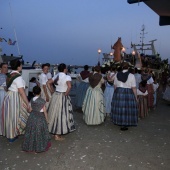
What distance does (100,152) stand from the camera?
4914mm

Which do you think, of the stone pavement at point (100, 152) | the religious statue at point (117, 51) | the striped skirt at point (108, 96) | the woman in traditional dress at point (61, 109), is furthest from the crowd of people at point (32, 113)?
the religious statue at point (117, 51)

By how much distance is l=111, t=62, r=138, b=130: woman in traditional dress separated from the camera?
21.2ft

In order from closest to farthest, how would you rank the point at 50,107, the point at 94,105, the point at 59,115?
1. the point at 59,115
2. the point at 50,107
3. the point at 94,105

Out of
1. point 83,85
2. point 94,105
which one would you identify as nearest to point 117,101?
point 94,105

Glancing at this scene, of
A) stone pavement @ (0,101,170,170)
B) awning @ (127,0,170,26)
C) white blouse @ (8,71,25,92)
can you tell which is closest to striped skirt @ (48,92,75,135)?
stone pavement @ (0,101,170,170)

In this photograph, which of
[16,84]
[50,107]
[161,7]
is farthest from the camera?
[161,7]

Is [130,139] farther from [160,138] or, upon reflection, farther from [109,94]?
[109,94]

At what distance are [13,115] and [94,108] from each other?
255 cm

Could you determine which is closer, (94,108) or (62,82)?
(62,82)

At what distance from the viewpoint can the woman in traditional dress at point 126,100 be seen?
646 centimetres

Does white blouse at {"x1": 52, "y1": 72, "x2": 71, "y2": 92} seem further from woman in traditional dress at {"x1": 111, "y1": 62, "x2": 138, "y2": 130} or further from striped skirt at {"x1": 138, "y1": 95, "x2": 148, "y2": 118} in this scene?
striped skirt at {"x1": 138, "y1": 95, "x2": 148, "y2": 118}

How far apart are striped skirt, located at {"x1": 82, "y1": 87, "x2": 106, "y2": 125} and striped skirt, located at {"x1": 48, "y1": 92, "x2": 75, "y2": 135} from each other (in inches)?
56.1

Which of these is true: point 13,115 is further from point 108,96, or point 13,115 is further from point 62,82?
point 108,96

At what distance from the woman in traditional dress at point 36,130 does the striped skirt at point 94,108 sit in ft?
7.70
